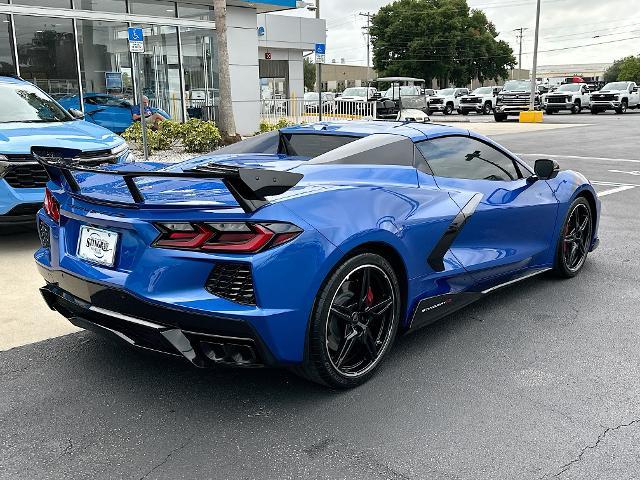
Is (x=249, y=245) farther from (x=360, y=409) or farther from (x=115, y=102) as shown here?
(x=115, y=102)

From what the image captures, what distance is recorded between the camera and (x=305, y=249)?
116 inches

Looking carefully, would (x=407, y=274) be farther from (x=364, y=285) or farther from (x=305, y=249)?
(x=305, y=249)

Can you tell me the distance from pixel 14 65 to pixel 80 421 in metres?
13.7

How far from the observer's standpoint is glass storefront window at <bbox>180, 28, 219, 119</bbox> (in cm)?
1797

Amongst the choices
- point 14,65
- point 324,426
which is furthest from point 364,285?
point 14,65

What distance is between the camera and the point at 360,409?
3211 millimetres

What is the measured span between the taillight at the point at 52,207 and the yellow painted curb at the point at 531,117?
2948 cm

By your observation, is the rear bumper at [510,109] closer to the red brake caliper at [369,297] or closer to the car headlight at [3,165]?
the car headlight at [3,165]

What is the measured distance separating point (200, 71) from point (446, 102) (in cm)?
2509

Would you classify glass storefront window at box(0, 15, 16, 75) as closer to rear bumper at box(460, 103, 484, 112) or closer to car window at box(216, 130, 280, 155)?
car window at box(216, 130, 280, 155)

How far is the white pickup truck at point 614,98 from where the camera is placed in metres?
35.7

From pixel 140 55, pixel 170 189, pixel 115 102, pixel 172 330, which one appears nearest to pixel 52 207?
pixel 170 189

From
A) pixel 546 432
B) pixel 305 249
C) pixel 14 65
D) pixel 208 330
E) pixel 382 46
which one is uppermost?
pixel 382 46

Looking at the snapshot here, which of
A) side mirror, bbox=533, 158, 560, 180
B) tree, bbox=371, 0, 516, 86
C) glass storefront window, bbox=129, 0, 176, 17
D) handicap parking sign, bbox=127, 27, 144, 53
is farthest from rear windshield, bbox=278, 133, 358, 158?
tree, bbox=371, 0, 516, 86
